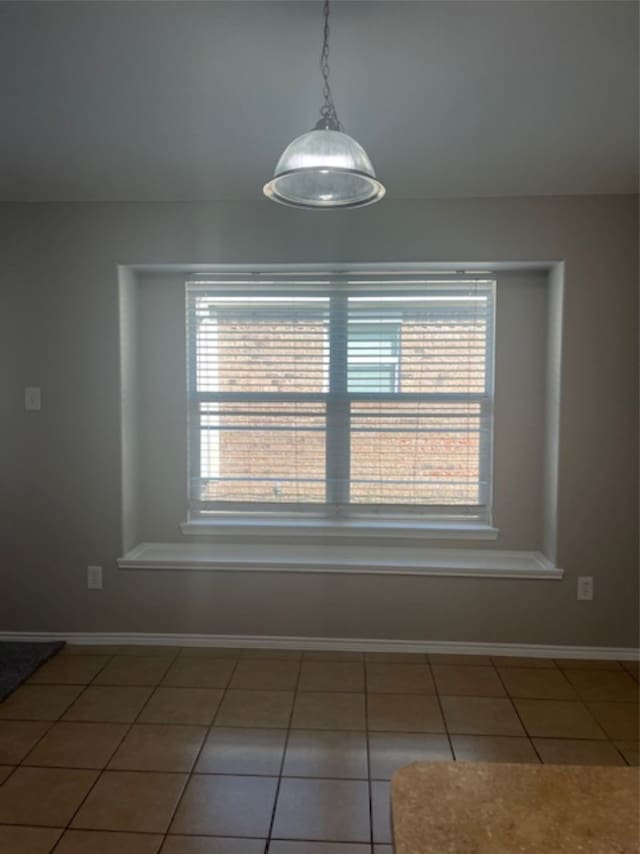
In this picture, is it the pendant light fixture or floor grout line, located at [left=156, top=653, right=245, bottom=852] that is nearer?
the pendant light fixture

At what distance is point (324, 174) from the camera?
1715 mm

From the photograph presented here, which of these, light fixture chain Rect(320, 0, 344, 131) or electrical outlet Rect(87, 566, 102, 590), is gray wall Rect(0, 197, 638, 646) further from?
light fixture chain Rect(320, 0, 344, 131)

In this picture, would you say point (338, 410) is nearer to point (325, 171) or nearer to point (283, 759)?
point (283, 759)

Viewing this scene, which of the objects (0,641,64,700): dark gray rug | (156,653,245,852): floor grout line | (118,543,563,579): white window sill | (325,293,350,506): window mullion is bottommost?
(156,653,245,852): floor grout line

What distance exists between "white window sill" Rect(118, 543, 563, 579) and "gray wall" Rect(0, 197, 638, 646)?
64mm

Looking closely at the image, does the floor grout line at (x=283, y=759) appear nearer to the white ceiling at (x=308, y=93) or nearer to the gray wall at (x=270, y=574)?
the gray wall at (x=270, y=574)

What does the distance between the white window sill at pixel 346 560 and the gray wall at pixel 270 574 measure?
6 cm

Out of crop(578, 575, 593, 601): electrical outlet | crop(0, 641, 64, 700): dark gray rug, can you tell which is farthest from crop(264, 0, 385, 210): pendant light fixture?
crop(0, 641, 64, 700): dark gray rug

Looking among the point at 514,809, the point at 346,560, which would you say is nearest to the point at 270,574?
the point at 346,560

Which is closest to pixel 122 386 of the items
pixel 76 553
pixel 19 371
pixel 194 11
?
pixel 19 371

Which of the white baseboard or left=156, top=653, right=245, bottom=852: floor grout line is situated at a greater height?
the white baseboard

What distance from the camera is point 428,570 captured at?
3.03 meters

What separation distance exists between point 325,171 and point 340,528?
216 centimetres

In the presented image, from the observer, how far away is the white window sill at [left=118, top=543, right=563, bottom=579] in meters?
3.03
